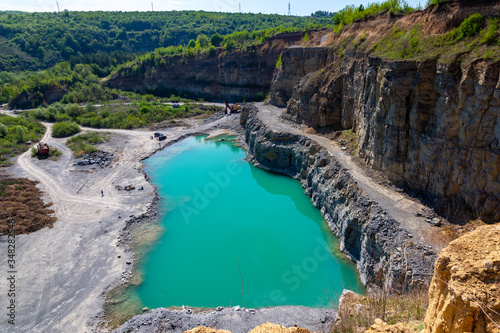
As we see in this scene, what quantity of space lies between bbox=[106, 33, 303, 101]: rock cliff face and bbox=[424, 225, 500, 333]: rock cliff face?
59210 millimetres

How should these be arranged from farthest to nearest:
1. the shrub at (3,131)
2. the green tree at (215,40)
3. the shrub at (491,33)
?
1. the green tree at (215,40)
2. the shrub at (3,131)
3. the shrub at (491,33)

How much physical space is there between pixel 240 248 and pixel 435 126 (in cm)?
1561

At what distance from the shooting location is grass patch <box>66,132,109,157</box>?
4166 centimetres

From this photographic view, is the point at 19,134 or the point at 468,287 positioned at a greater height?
the point at 468,287

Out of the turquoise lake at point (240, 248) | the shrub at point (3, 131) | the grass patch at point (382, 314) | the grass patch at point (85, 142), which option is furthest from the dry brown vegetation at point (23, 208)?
the grass patch at point (382, 314)

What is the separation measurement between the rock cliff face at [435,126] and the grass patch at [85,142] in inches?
1379

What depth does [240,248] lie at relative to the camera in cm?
Result: 2269

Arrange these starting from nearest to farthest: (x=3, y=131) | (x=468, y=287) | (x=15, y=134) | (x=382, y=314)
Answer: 1. (x=468, y=287)
2. (x=382, y=314)
3. (x=3, y=131)
4. (x=15, y=134)

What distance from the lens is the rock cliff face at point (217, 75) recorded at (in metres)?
64.8

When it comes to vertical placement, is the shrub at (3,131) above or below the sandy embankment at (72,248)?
above

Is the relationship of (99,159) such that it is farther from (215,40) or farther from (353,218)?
(215,40)

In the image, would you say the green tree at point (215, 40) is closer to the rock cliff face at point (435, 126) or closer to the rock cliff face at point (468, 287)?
the rock cliff face at point (435, 126)

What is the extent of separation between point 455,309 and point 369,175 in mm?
19320

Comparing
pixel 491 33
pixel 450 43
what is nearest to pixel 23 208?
pixel 450 43
